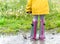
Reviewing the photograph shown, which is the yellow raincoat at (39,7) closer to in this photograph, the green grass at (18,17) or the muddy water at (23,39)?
the muddy water at (23,39)

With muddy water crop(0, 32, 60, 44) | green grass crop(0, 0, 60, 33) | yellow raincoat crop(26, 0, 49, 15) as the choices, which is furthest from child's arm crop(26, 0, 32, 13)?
green grass crop(0, 0, 60, 33)

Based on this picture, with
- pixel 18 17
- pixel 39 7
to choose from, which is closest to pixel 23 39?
pixel 39 7

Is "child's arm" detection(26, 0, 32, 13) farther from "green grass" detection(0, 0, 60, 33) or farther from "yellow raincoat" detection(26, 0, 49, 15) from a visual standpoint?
"green grass" detection(0, 0, 60, 33)

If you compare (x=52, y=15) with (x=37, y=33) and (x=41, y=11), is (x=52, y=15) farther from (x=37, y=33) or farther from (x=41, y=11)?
(x=41, y=11)

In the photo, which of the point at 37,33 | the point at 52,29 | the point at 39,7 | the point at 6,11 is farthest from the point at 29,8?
the point at 6,11

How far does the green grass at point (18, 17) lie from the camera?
747 cm

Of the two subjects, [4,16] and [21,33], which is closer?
[21,33]

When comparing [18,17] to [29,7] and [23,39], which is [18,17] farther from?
[29,7]

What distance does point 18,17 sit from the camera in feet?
27.9

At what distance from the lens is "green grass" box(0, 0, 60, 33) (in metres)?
→ 7.47

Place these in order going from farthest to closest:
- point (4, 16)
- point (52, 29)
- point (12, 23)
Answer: point (4, 16) → point (12, 23) → point (52, 29)

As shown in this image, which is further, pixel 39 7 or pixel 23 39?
pixel 23 39

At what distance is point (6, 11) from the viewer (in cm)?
900

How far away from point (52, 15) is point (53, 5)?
2.86 feet
